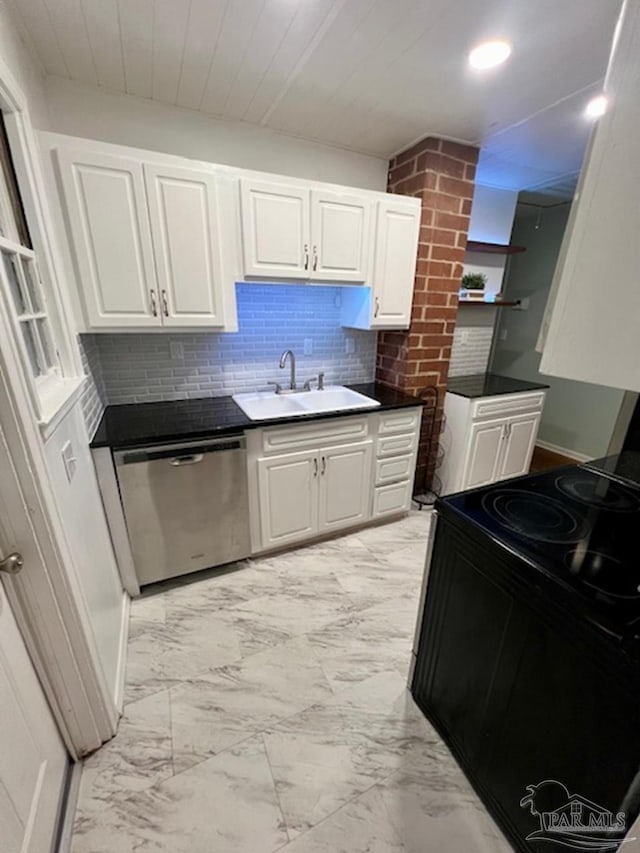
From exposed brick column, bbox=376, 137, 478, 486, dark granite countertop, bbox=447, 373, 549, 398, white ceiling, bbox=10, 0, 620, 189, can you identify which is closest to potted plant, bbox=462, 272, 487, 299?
exposed brick column, bbox=376, 137, 478, 486

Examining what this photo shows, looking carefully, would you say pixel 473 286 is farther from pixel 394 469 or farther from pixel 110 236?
pixel 110 236

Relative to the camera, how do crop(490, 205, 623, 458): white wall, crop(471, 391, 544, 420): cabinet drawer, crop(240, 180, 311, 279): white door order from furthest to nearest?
crop(490, 205, 623, 458): white wall
crop(471, 391, 544, 420): cabinet drawer
crop(240, 180, 311, 279): white door

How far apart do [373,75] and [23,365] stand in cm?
188

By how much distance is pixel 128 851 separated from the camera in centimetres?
106

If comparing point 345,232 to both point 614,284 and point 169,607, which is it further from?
point 169,607

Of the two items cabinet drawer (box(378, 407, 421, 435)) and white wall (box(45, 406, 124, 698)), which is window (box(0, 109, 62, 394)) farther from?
cabinet drawer (box(378, 407, 421, 435))

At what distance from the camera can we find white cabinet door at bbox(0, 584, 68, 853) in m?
0.86

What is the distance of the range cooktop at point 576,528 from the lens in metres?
0.85

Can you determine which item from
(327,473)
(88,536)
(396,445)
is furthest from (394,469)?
(88,536)

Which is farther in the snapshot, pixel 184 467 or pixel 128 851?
pixel 184 467

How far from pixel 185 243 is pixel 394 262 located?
1.29 m

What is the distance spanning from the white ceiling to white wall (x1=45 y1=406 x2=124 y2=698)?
4.88 ft

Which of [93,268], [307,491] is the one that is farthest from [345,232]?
[307,491]

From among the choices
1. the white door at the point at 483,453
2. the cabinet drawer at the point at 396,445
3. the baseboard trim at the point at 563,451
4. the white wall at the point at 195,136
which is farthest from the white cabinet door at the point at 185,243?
the baseboard trim at the point at 563,451
